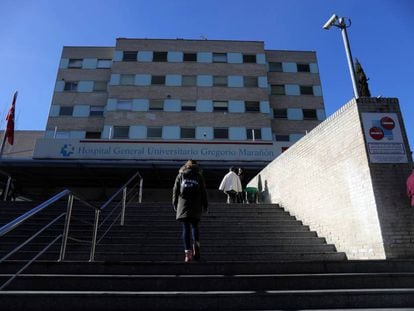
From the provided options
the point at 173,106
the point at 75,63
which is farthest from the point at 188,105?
the point at 75,63

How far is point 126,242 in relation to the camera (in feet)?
22.0

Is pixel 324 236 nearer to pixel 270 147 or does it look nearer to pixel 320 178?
pixel 320 178

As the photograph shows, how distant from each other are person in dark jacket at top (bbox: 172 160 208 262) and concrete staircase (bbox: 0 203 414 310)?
1.78 ft

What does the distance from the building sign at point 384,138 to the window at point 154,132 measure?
1984 cm

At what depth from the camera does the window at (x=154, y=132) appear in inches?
987

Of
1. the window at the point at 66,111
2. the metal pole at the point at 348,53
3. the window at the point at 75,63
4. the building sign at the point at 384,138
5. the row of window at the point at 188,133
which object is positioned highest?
the window at the point at 75,63

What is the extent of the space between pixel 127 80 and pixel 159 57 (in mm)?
3891

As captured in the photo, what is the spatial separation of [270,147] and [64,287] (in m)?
15.1

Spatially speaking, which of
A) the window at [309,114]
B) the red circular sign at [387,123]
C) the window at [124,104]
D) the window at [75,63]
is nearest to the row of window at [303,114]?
the window at [309,114]

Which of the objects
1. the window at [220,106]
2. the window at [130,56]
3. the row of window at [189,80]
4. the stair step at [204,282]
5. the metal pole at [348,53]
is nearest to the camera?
the stair step at [204,282]

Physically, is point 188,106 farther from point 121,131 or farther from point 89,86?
point 89,86

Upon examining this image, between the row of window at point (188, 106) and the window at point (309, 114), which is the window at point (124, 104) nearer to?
the row of window at point (188, 106)

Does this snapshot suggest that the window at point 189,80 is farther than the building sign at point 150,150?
Yes

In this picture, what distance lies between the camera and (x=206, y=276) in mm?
4059
